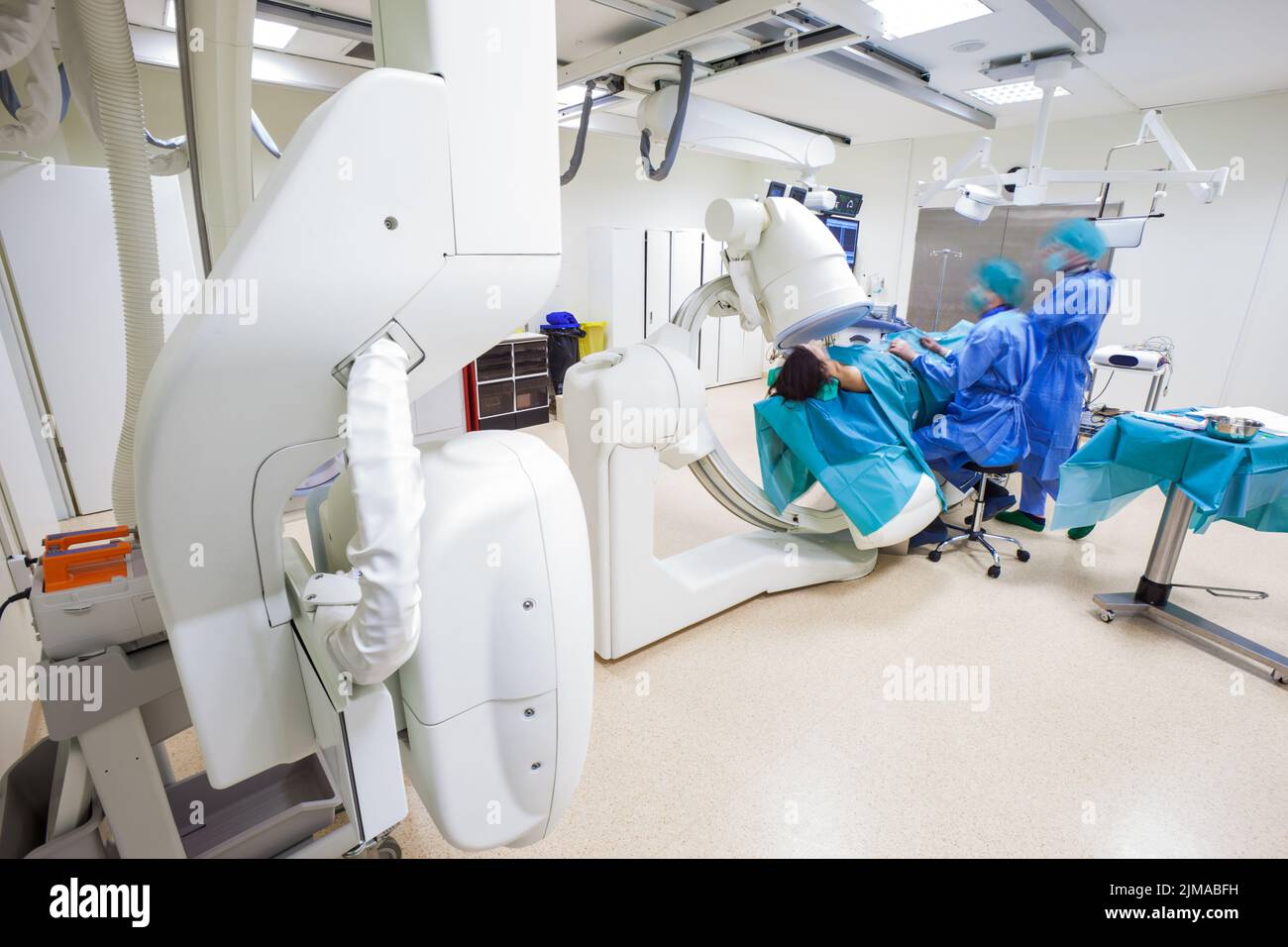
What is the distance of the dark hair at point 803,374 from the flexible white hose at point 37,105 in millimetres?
2416

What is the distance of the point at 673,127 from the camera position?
246 cm

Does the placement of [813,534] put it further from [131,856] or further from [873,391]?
[131,856]

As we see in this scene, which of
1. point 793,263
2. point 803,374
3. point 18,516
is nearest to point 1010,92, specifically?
point 803,374

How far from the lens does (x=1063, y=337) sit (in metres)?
2.95

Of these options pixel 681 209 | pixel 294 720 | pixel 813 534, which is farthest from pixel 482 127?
pixel 681 209

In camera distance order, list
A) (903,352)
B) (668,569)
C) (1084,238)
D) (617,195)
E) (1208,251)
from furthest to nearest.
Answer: (617,195) → (1208,251) → (903,352) → (1084,238) → (668,569)

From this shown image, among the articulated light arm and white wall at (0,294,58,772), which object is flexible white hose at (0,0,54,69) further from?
the articulated light arm

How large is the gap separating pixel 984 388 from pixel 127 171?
325 centimetres

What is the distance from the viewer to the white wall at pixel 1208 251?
14.2 ft

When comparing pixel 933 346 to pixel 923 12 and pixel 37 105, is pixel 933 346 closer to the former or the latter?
pixel 923 12

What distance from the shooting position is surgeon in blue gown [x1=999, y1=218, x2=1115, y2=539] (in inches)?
111

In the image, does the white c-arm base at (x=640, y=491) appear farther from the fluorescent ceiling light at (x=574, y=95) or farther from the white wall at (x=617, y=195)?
the white wall at (x=617, y=195)

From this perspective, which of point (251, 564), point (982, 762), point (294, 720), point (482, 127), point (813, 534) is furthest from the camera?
point (813, 534)

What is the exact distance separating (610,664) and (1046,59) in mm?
3816
